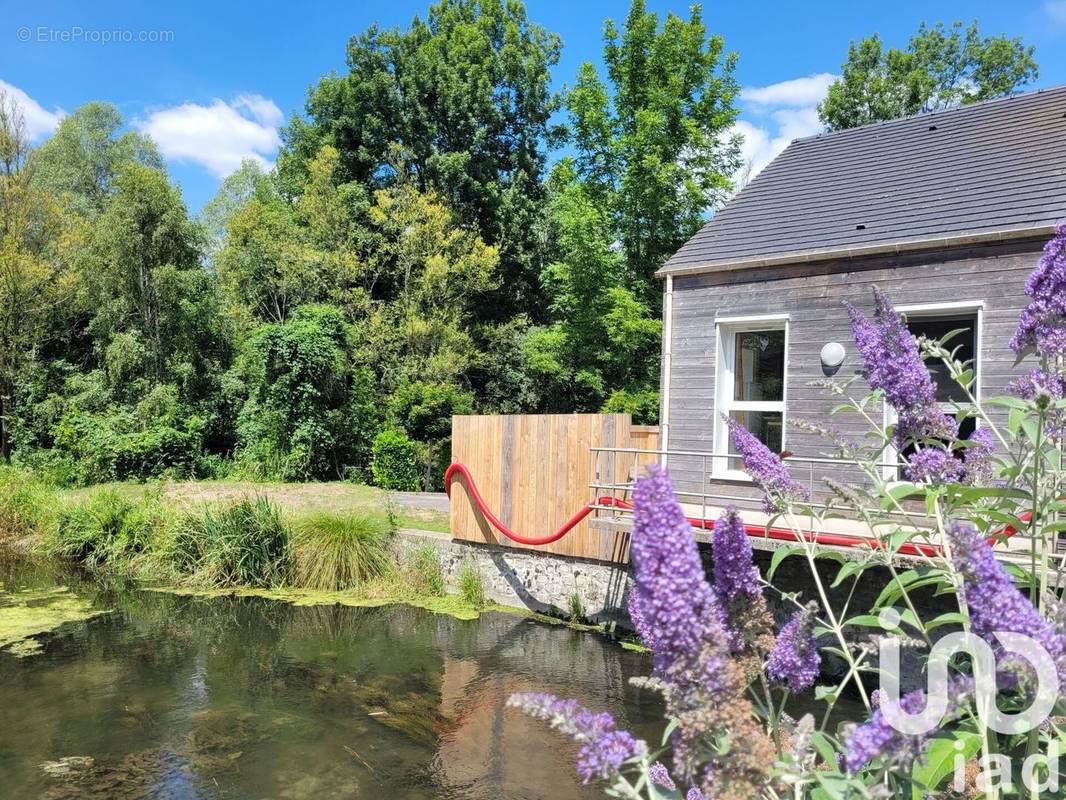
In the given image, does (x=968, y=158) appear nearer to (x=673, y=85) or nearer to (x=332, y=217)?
(x=673, y=85)

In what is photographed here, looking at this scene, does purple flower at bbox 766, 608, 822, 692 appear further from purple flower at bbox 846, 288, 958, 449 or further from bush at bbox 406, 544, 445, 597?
bush at bbox 406, 544, 445, 597

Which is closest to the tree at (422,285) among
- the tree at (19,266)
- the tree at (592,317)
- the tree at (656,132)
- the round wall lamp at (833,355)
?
the tree at (592,317)

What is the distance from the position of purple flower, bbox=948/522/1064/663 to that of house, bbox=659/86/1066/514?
16.3 feet

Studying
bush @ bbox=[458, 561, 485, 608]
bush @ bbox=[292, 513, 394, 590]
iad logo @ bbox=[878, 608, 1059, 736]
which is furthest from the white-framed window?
iad logo @ bbox=[878, 608, 1059, 736]

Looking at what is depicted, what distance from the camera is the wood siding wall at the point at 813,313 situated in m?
6.03

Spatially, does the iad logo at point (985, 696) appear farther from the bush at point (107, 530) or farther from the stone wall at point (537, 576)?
the bush at point (107, 530)

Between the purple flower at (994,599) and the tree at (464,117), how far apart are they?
728 inches

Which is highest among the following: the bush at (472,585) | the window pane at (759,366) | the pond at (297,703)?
the window pane at (759,366)

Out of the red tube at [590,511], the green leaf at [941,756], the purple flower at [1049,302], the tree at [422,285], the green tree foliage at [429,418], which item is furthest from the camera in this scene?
the tree at [422,285]

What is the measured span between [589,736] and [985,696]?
705 millimetres

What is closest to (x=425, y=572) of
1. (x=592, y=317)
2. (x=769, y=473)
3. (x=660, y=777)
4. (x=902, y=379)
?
(x=769, y=473)

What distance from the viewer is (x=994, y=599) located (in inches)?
39.8

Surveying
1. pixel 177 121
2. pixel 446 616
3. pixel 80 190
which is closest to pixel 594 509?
pixel 446 616

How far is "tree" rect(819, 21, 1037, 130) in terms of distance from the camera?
62.6 feet
